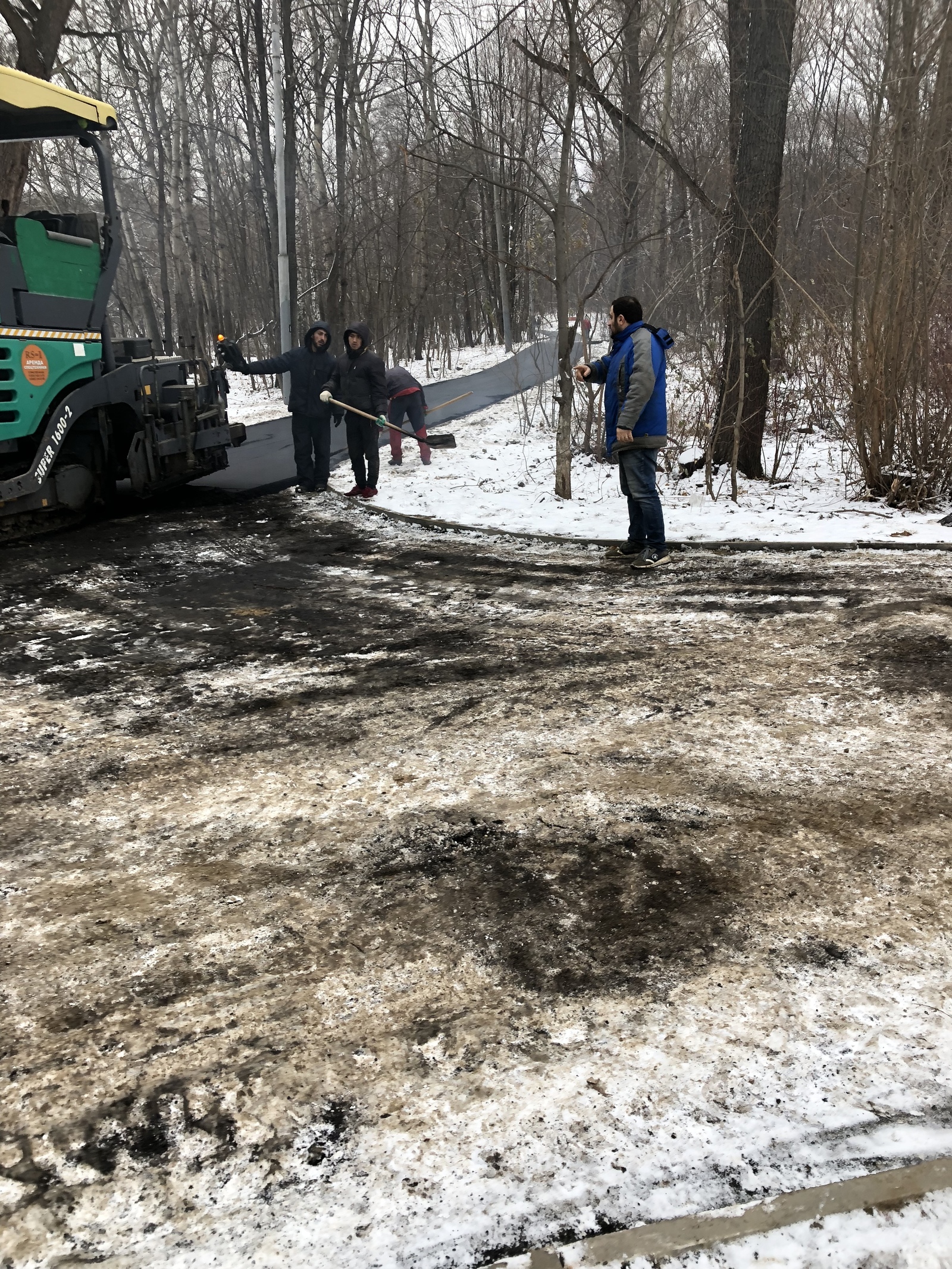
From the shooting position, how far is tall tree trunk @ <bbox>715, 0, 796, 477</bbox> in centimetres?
887

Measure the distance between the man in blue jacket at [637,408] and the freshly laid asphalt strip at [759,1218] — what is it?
17.7 ft

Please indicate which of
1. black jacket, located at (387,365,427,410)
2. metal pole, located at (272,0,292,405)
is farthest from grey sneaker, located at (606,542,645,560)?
metal pole, located at (272,0,292,405)

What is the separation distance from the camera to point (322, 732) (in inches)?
168

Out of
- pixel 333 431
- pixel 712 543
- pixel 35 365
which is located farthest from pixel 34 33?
pixel 712 543

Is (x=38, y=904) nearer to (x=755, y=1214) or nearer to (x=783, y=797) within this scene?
(x=755, y=1214)

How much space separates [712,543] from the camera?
7621 mm

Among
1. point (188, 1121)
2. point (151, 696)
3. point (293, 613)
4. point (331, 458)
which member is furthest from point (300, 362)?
point (188, 1121)

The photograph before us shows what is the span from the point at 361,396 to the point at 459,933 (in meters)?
8.70

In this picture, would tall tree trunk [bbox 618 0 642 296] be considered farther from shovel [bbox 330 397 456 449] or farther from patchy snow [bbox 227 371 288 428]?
patchy snow [bbox 227 371 288 428]

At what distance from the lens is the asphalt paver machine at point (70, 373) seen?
7.75 m

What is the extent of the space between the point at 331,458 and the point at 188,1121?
39.5 feet

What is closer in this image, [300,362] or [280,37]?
[300,362]

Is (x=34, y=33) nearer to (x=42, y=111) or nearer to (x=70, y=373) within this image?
(x=42, y=111)

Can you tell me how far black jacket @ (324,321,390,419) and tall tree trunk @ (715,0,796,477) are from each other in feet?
12.0
